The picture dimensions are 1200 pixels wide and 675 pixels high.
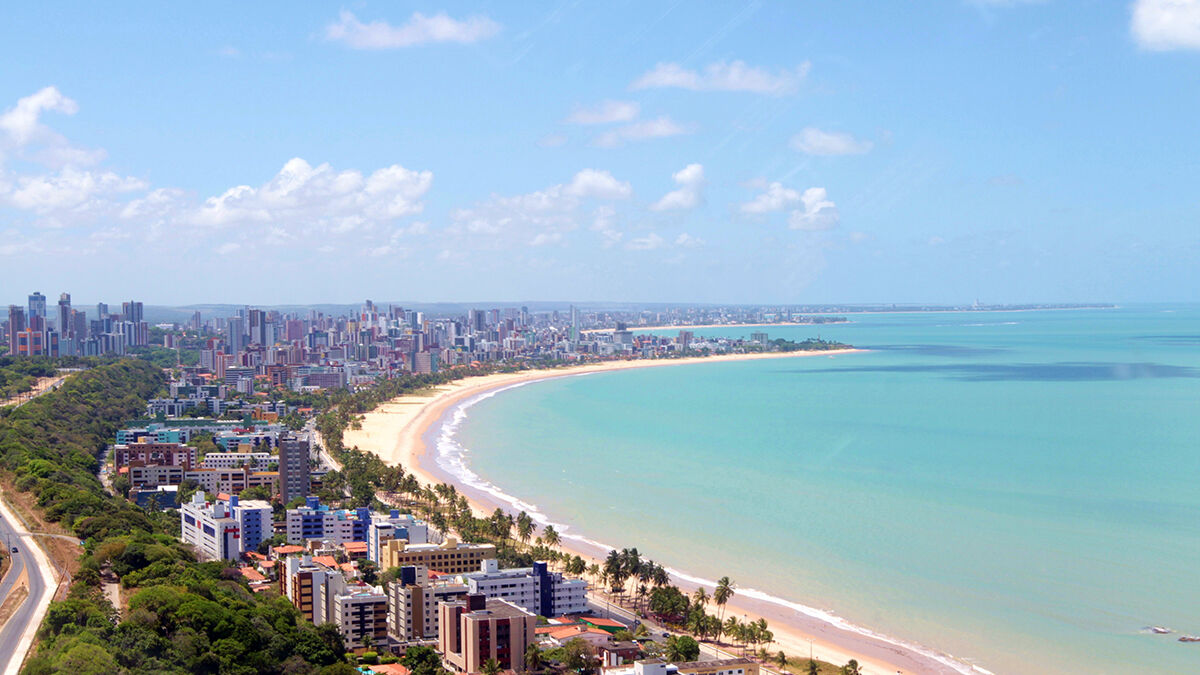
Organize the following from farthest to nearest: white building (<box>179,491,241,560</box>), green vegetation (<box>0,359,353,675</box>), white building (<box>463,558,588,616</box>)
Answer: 1. white building (<box>179,491,241,560</box>)
2. white building (<box>463,558,588,616</box>)
3. green vegetation (<box>0,359,353,675</box>)

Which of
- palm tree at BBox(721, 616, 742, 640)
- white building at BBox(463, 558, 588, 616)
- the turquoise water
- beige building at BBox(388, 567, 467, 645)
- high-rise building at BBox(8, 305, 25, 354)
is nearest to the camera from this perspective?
palm tree at BBox(721, 616, 742, 640)

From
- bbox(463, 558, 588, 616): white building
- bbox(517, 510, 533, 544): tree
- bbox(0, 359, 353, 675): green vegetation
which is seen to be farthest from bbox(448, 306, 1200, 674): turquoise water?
bbox(0, 359, 353, 675): green vegetation

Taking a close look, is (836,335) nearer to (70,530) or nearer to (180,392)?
(180,392)

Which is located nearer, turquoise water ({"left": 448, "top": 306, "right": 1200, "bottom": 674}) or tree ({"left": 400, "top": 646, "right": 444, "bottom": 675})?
tree ({"left": 400, "top": 646, "right": 444, "bottom": 675})

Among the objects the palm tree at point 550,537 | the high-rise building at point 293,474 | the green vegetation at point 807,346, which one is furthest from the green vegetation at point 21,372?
the green vegetation at point 807,346

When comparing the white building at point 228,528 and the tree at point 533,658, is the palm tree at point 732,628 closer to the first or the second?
the tree at point 533,658

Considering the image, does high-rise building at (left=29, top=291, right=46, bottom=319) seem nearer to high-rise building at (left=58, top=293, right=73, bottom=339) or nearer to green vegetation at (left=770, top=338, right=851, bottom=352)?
high-rise building at (left=58, top=293, right=73, bottom=339)

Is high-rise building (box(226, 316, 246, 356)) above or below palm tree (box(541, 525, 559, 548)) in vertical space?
above
